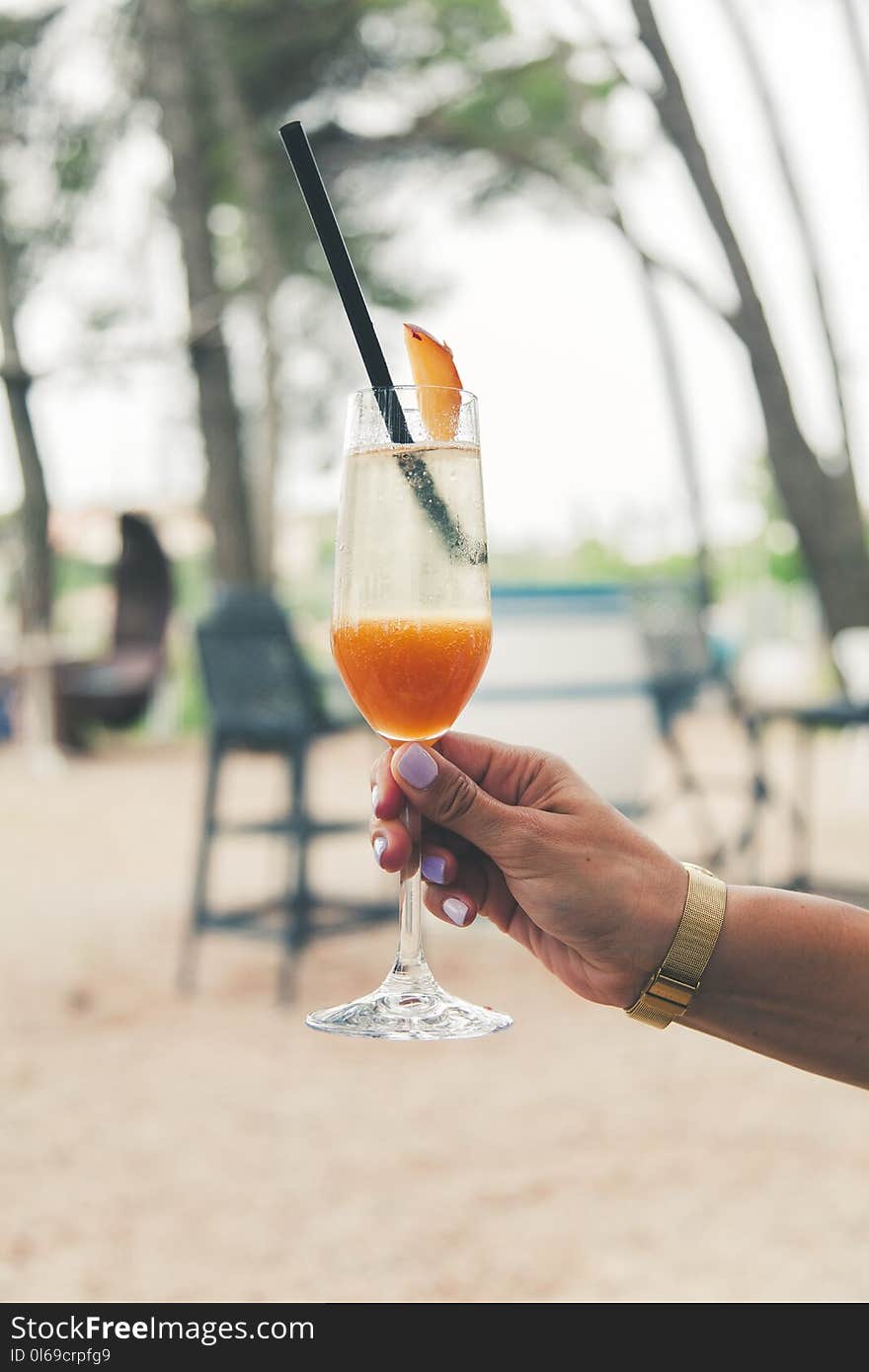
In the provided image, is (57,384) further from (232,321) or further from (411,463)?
(411,463)

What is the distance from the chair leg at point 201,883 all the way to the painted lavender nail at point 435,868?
3617mm

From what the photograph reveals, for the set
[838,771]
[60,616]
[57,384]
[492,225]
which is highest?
[492,225]

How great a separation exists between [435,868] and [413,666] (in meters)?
0.19

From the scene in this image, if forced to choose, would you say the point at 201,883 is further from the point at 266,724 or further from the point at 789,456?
the point at 789,456

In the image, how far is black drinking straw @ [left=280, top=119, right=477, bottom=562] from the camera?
4.08 feet

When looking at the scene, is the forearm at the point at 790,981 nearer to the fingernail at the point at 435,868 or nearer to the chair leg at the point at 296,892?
the fingernail at the point at 435,868

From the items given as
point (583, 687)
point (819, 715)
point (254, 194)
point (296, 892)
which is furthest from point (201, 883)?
point (254, 194)

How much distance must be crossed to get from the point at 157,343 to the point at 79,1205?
30.7 ft

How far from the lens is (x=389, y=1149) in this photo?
3.50 meters

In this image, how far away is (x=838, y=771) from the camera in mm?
10805

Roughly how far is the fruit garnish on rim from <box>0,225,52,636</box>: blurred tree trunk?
4.41m

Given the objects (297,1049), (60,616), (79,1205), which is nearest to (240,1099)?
(297,1049)

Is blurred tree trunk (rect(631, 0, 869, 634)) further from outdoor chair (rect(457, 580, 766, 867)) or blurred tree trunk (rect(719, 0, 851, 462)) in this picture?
blurred tree trunk (rect(719, 0, 851, 462))

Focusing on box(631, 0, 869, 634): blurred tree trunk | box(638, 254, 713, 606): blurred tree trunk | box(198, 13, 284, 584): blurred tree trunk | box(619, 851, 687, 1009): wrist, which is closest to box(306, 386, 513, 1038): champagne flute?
box(619, 851, 687, 1009): wrist
